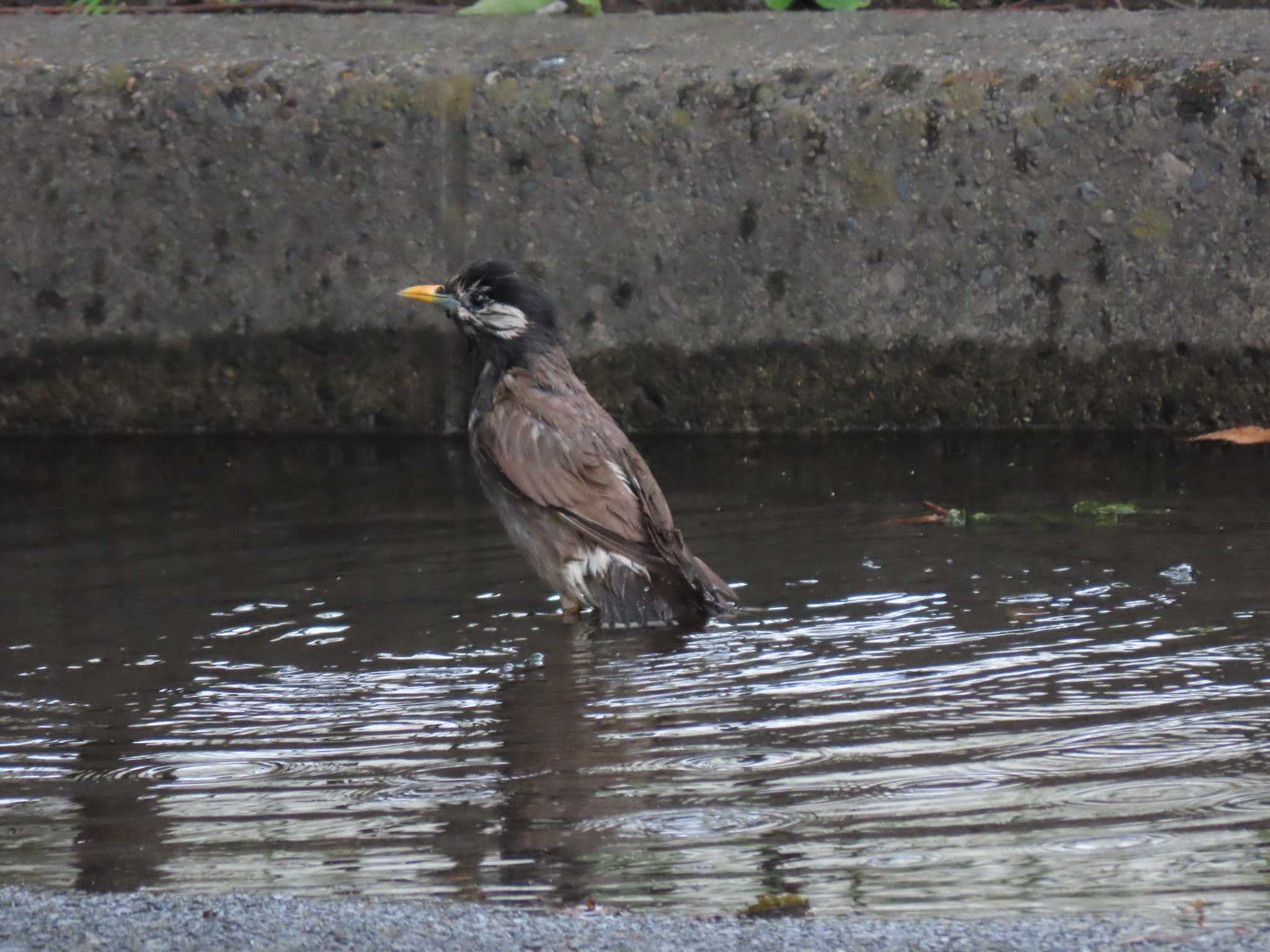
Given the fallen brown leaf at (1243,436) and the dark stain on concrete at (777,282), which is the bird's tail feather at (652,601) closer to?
the dark stain on concrete at (777,282)

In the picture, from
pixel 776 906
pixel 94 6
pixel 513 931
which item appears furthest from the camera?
pixel 94 6

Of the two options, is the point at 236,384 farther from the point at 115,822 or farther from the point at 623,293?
the point at 115,822

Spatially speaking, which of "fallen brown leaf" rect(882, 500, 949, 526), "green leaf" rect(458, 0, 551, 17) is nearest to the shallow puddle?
"fallen brown leaf" rect(882, 500, 949, 526)

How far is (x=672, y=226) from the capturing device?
25.4 ft

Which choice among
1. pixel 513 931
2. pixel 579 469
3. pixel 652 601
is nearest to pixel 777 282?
pixel 579 469

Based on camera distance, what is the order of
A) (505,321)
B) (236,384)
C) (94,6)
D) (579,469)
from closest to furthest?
1. (579,469)
2. (505,321)
3. (236,384)
4. (94,6)

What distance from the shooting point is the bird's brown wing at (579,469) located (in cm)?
564

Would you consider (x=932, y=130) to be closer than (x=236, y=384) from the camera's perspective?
Yes

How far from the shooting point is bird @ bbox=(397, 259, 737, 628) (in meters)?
5.61

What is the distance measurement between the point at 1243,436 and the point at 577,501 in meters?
3.19

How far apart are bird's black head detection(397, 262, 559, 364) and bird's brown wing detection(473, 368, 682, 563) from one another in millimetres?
227

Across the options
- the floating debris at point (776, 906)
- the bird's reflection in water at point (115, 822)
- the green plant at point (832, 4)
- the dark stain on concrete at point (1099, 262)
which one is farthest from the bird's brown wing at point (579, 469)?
the green plant at point (832, 4)

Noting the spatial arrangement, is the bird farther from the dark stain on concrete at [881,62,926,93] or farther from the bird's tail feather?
the dark stain on concrete at [881,62,926,93]

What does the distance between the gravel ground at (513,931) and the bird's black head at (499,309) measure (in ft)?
10.8
